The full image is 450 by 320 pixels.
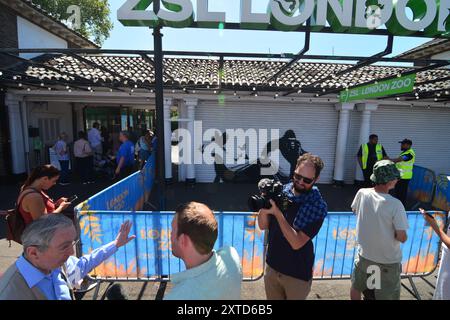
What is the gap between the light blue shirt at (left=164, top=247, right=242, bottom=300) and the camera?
4.22ft

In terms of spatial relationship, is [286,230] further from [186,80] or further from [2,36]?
[2,36]

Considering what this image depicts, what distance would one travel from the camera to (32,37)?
425 inches

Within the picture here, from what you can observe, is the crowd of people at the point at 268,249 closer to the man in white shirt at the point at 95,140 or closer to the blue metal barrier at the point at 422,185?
the blue metal barrier at the point at 422,185

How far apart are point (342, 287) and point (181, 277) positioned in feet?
11.0

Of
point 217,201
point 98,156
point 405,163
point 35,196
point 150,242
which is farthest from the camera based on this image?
point 98,156

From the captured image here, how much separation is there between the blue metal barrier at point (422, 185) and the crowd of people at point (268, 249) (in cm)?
672

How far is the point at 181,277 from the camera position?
1347mm

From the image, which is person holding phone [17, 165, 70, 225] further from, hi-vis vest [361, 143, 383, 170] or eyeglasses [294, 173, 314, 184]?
hi-vis vest [361, 143, 383, 170]

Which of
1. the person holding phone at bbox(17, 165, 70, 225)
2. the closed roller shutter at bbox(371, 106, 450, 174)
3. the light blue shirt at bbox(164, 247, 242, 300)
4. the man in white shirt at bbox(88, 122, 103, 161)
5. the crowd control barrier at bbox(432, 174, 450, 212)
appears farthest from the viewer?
the man in white shirt at bbox(88, 122, 103, 161)

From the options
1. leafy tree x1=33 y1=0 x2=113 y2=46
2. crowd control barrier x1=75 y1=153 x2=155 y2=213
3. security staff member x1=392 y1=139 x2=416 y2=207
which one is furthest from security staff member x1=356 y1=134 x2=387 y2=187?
leafy tree x1=33 y1=0 x2=113 y2=46

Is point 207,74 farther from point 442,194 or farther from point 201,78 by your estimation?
point 442,194

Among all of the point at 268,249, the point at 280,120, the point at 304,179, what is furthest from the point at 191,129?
the point at 304,179

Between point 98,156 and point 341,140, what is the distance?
391 inches
